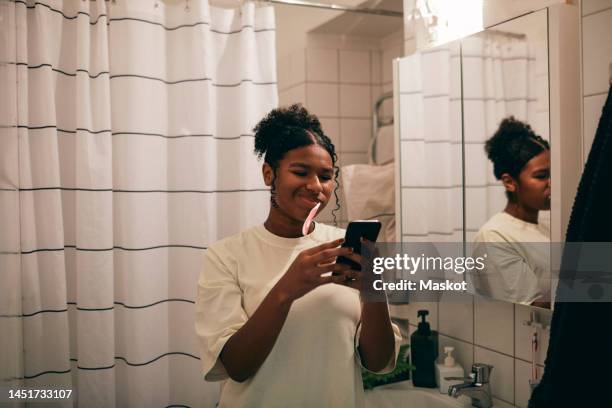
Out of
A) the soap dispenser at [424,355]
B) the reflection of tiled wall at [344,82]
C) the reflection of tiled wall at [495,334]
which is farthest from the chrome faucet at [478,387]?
the reflection of tiled wall at [344,82]

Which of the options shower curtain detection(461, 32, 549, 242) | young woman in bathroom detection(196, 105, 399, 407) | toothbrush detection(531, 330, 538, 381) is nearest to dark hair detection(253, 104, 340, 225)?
young woman in bathroom detection(196, 105, 399, 407)

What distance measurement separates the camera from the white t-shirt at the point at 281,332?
40.9 inches

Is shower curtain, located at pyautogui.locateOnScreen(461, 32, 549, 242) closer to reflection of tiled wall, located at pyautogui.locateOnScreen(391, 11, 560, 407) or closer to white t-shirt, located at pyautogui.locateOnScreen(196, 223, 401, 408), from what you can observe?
reflection of tiled wall, located at pyautogui.locateOnScreen(391, 11, 560, 407)

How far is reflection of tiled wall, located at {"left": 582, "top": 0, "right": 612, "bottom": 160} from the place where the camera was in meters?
1.00

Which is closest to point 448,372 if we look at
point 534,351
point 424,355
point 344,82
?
point 424,355

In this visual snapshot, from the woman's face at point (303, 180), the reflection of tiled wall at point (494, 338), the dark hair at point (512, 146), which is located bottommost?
the reflection of tiled wall at point (494, 338)

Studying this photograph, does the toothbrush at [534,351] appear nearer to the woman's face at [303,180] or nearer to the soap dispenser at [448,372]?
the soap dispenser at [448,372]

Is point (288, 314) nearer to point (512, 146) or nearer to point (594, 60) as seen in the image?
point (512, 146)

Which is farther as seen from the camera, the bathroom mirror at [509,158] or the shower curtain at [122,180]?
the shower curtain at [122,180]

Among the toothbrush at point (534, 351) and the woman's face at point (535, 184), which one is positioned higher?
the woman's face at point (535, 184)

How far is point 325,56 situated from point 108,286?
127 centimetres

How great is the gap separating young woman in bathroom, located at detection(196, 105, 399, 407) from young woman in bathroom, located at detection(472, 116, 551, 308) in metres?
0.34

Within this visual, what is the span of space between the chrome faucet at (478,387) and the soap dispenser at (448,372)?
111 mm

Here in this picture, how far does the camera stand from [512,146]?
1262 millimetres
